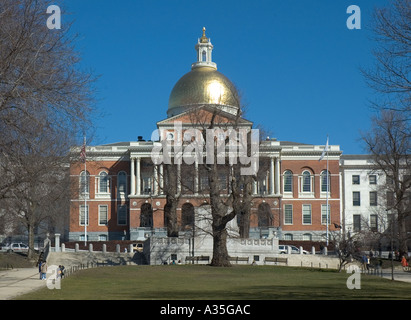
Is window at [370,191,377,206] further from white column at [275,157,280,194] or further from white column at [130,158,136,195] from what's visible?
white column at [130,158,136,195]

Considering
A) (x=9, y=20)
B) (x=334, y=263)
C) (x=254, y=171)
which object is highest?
(x=9, y=20)

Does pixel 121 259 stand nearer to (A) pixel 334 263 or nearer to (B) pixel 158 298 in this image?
(A) pixel 334 263

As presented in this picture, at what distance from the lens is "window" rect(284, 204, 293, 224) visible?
95.9 m

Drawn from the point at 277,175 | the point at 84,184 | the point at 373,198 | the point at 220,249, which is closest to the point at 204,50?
the point at 277,175

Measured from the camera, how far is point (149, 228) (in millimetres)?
88562

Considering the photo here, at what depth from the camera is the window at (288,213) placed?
95875 millimetres

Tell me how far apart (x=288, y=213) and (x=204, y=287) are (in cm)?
6691

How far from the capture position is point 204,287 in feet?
99.0

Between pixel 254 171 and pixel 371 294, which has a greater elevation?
pixel 254 171

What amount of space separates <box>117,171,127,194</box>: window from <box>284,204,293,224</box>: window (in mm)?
22322

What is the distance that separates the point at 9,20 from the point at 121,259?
36.6 metres

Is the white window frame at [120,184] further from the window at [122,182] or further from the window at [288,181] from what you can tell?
the window at [288,181]
